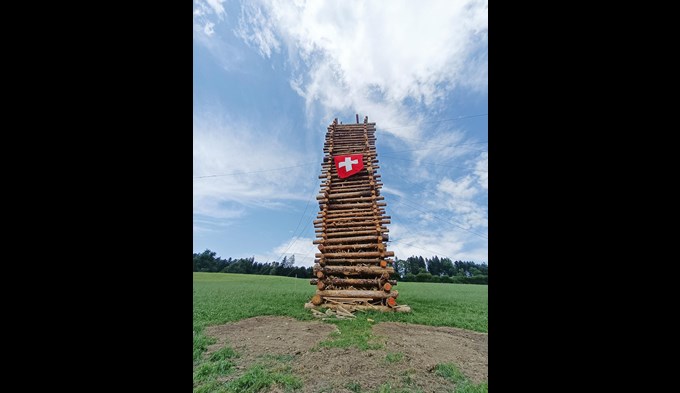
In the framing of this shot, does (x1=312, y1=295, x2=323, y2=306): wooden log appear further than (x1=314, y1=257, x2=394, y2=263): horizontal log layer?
No

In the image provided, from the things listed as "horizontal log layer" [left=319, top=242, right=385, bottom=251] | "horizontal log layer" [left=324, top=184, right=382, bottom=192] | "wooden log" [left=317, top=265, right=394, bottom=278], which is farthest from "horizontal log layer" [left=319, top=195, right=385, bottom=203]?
"wooden log" [left=317, top=265, right=394, bottom=278]

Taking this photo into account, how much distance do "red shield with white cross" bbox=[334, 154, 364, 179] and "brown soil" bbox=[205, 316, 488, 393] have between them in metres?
7.52

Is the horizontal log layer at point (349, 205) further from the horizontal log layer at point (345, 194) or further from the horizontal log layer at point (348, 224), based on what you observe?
the horizontal log layer at point (348, 224)

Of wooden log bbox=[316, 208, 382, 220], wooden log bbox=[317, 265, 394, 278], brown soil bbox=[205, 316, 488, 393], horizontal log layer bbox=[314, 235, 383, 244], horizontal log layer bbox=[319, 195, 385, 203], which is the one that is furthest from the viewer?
horizontal log layer bbox=[319, 195, 385, 203]

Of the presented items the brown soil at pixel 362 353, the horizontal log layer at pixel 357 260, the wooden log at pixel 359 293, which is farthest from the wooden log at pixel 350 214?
the brown soil at pixel 362 353

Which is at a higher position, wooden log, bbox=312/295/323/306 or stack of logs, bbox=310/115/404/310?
stack of logs, bbox=310/115/404/310

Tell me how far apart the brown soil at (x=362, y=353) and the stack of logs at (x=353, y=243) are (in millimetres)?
2099

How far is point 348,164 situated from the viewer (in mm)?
13555

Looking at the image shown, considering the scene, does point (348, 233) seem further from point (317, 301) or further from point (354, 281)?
point (317, 301)

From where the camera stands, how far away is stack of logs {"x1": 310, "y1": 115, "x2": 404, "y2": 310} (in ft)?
31.7

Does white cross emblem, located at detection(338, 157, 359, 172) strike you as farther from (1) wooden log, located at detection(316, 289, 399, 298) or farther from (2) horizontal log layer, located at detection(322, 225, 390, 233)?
(1) wooden log, located at detection(316, 289, 399, 298)

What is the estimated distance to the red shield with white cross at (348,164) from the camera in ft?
43.7
